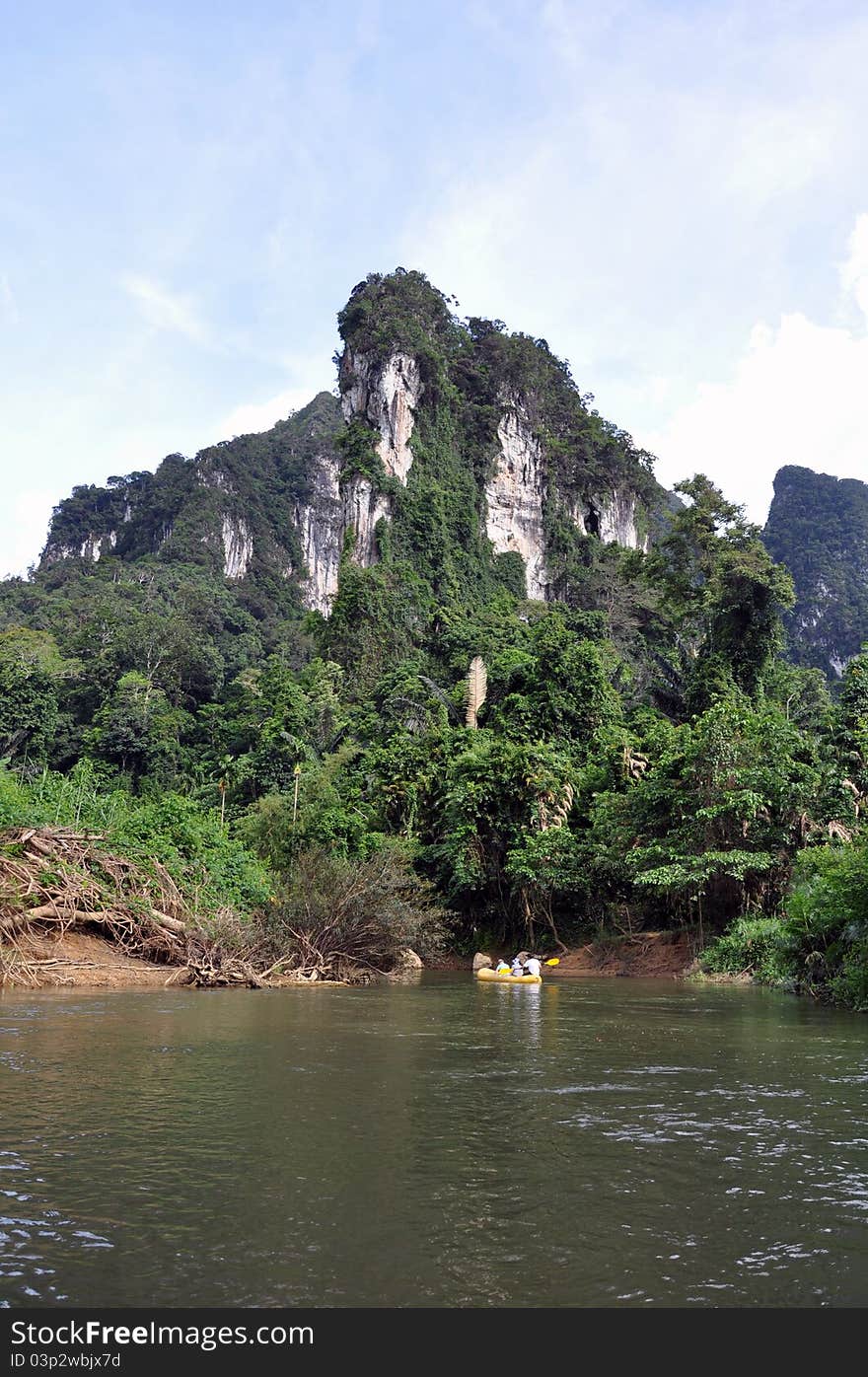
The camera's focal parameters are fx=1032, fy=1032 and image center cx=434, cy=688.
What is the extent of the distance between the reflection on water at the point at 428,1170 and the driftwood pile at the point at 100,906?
18.4 ft

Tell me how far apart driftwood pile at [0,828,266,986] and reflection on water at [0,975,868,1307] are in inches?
221

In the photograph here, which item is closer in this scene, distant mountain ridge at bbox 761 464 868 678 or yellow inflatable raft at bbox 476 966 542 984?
yellow inflatable raft at bbox 476 966 542 984

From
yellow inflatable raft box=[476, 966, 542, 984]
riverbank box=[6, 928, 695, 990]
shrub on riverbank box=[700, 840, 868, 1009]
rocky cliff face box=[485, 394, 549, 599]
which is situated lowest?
yellow inflatable raft box=[476, 966, 542, 984]

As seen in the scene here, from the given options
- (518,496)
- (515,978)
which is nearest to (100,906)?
(515,978)

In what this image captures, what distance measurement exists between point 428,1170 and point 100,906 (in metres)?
11.8

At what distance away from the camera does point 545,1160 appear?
4.87 metres

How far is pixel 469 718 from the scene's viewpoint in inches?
1270

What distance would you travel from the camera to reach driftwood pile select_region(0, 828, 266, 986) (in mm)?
14422

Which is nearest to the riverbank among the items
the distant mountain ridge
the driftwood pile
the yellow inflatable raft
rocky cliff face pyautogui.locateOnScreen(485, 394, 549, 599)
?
the driftwood pile

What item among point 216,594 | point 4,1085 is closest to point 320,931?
point 4,1085

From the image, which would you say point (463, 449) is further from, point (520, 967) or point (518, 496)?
point (520, 967)

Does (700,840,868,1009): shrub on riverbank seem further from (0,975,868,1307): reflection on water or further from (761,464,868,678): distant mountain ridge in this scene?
(761,464,868,678): distant mountain ridge

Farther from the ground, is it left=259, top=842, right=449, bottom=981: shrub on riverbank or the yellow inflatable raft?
left=259, top=842, right=449, bottom=981: shrub on riverbank
